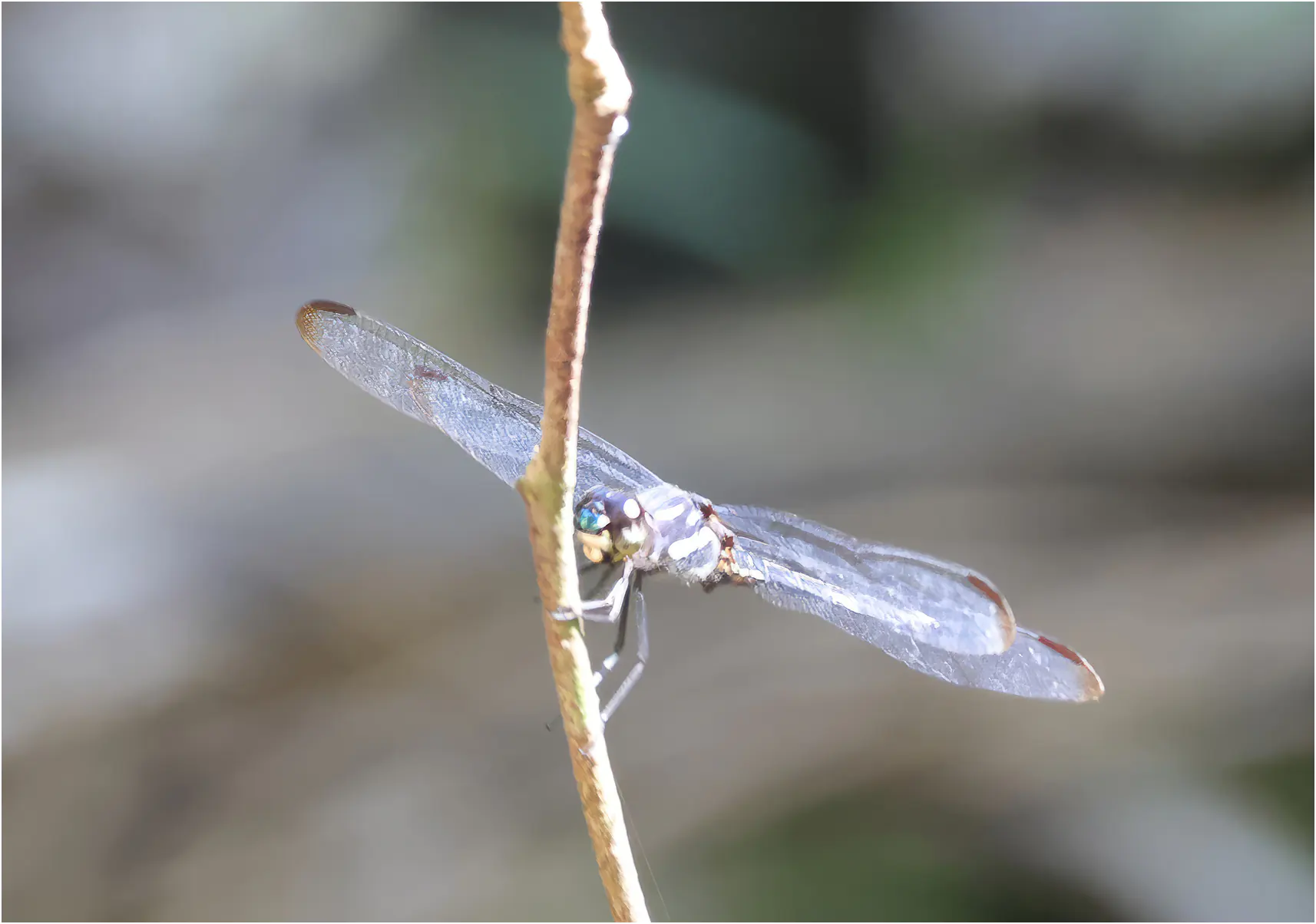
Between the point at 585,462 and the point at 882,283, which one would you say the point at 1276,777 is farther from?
the point at 585,462

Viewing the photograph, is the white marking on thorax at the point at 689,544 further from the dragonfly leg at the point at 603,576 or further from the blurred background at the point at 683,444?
the blurred background at the point at 683,444

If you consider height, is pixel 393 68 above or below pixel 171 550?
above

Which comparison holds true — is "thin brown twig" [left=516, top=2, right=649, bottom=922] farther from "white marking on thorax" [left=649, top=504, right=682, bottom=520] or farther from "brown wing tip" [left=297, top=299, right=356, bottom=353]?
"brown wing tip" [left=297, top=299, right=356, bottom=353]

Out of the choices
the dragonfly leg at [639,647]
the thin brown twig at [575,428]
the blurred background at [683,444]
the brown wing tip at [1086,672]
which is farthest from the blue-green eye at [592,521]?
the blurred background at [683,444]

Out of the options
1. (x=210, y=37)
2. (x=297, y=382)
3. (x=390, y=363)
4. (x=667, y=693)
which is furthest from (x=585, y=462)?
(x=210, y=37)

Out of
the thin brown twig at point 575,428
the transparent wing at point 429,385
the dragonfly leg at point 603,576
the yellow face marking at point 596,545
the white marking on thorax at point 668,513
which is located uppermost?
the transparent wing at point 429,385
